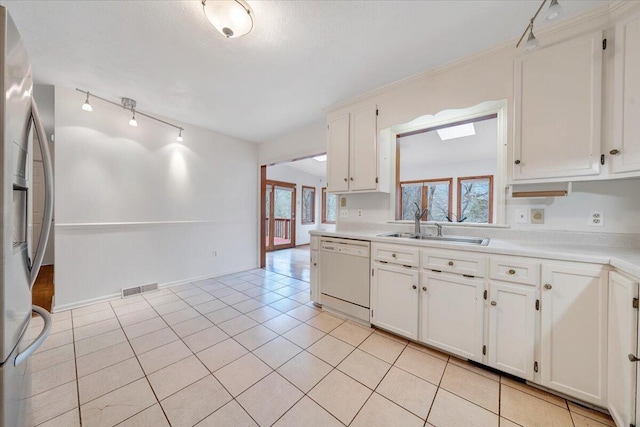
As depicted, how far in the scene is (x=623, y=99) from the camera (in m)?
1.41

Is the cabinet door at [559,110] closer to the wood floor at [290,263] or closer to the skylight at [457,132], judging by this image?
the skylight at [457,132]

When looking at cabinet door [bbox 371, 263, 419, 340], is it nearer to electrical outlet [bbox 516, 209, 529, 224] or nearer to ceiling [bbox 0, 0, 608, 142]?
electrical outlet [bbox 516, 209, 529, 224]

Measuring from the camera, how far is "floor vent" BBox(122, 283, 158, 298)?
2.99 meters

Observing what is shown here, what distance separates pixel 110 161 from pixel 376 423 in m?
3.76

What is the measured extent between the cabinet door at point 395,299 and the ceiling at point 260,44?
6.06 feet

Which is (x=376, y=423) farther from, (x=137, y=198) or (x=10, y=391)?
(x=137, y=198)

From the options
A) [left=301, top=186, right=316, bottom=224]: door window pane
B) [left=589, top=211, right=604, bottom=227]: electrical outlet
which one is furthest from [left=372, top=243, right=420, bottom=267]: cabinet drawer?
[left=301, top=186, right=316, bottom=224]: door window pane

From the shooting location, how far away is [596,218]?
1.67 m

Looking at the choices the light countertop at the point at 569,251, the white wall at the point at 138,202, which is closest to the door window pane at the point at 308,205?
the white wall at the point at 138,202

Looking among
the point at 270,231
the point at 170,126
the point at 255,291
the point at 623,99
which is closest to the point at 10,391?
the point at 255,291

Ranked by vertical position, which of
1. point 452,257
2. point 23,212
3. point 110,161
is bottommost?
point 452,257

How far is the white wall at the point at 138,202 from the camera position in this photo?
103 inches

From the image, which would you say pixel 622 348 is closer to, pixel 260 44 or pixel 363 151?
pixel 363 151

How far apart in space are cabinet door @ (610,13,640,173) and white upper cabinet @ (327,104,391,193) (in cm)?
160
